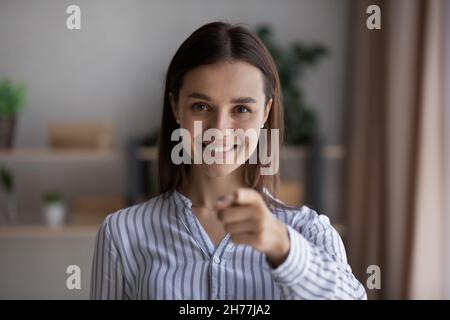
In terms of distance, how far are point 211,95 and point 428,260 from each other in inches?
50.3

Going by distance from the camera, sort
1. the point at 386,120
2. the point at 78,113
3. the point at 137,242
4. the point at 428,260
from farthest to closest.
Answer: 1. the point at 78,113
2. the point at 386,120
3. the point at 428,260
4. the point at 137,242

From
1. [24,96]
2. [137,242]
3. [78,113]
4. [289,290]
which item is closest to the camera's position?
[289,290]

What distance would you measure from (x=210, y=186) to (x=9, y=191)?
5.15 ft

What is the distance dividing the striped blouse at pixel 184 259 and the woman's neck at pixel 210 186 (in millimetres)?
11

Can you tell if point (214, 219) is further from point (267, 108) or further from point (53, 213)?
point (53, 213)

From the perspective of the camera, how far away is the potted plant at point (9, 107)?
186 centimetres

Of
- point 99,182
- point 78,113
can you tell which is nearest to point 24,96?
point 78,113

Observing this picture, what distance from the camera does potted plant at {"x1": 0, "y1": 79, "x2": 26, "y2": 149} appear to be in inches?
73.2

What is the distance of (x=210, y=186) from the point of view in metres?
0.52

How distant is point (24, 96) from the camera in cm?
189

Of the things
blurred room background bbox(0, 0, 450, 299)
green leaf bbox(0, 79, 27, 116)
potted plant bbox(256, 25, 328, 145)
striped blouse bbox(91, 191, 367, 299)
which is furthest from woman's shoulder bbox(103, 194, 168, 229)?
green leaf bbox(0, 79, 27, 116)

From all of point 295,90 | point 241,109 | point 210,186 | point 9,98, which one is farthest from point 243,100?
point 9,98
